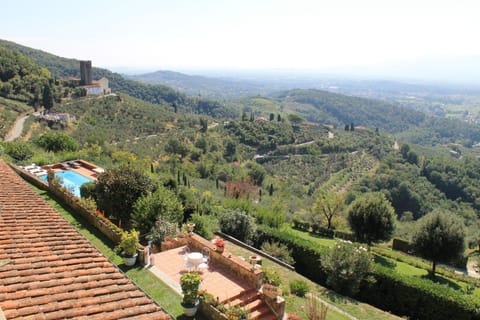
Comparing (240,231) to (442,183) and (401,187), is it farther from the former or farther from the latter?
(442,183)

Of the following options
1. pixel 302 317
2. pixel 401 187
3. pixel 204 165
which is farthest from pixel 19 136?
pixel 401 187

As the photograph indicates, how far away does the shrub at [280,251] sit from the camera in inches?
683

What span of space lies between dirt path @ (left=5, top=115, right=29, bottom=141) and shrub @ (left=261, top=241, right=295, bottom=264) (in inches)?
1427

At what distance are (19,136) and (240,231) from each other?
119 feet

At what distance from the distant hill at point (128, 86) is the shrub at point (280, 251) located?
8707cm

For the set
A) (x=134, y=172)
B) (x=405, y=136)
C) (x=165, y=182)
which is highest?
(x=134, y=172)

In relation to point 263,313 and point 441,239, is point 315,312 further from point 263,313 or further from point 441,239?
point 441,239

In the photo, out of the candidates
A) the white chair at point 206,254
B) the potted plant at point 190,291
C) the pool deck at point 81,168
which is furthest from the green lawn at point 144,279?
the pool deck at point 81,168

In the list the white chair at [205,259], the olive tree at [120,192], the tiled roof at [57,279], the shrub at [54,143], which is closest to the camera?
the tiled roof at [57,279]

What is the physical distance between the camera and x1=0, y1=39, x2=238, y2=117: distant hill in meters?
112

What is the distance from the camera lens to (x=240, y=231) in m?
18.7

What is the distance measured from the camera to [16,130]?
44250 mm

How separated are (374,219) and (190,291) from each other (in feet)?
Result: 55.7

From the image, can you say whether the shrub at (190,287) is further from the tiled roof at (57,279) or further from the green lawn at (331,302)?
the green lawn at (331,302)
